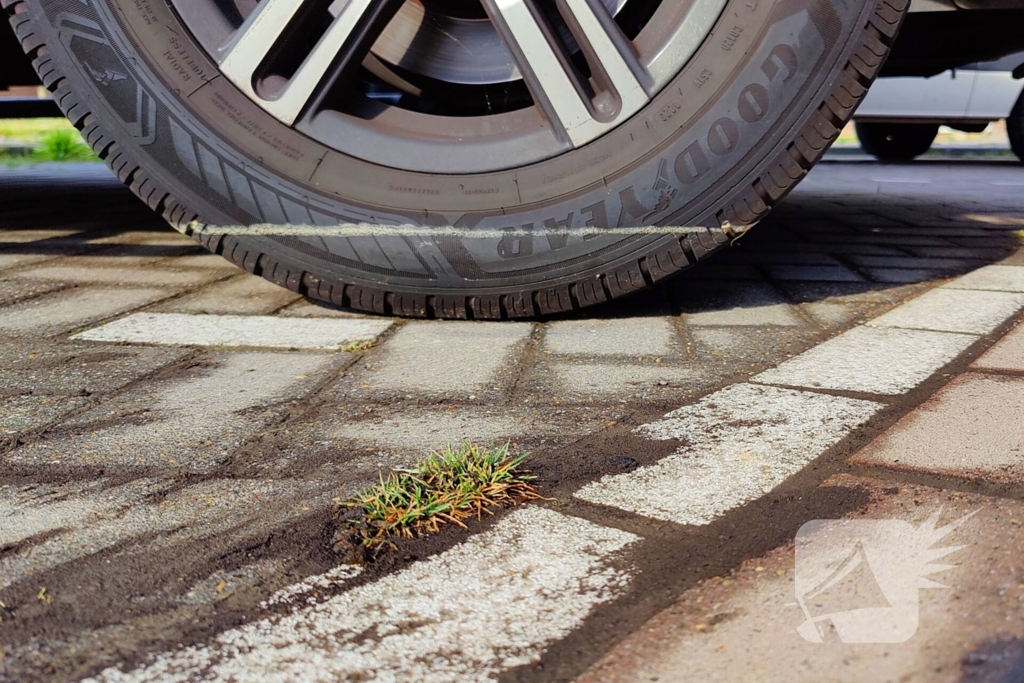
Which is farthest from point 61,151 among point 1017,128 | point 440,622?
point 1017,128

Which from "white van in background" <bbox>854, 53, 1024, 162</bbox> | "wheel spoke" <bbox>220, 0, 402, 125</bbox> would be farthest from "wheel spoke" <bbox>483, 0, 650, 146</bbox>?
"white van in background" <bbox>854, 53, 1024, 162</bbox>

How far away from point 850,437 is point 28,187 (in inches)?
173

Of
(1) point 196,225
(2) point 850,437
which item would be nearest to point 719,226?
(2) point 850,437

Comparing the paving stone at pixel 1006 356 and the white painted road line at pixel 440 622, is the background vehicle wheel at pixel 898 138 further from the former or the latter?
the white painted road line at pixel 440 622

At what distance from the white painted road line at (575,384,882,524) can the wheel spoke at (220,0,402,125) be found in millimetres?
1015

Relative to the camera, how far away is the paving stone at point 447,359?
156 cm

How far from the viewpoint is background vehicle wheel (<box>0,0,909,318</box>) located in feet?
5.68

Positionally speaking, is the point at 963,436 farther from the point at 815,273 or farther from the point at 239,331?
the point at 239,331

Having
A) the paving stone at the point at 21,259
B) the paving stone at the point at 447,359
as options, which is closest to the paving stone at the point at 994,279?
the paving stone at the point at 447,359

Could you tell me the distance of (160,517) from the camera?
1.06 metres

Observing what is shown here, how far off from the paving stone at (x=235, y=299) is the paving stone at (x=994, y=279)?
1.72 metres

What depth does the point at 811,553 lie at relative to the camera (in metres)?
0.95

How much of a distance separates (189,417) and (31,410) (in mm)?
276

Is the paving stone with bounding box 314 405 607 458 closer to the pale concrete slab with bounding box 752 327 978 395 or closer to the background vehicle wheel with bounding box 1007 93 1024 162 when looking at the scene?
the pale concrete slab with bounding box 752 327 978 395
